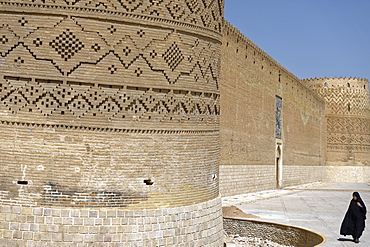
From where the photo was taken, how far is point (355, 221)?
25.3ft

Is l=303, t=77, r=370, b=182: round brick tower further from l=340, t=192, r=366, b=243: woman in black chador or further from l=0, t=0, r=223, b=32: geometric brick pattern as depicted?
l=0, t=0, r=223, b=32: geometric brick pattern

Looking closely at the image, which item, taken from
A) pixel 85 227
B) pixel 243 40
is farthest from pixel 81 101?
pixel 243 40

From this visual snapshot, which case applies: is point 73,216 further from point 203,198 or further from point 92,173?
point 203,198

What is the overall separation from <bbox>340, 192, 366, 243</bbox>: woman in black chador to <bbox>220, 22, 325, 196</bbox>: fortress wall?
21.1 ft

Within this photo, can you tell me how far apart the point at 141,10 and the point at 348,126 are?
1096 inches

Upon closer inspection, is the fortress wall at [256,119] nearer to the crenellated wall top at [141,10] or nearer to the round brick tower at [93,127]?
the crenellated wall top at [141,10]

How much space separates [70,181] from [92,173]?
10.8 inches

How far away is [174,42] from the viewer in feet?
21.8

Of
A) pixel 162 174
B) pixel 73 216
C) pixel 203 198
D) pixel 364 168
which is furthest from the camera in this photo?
pixel 364 168

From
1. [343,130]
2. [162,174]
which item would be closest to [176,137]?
[162,174]

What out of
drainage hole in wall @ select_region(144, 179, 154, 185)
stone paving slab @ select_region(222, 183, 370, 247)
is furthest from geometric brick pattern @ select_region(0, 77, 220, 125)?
stone paving slab @ select_region(222, 183, 370, 247)

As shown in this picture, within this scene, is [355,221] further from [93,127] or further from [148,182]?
[93,127]

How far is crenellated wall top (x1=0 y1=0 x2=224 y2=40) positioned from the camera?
6.04 meters

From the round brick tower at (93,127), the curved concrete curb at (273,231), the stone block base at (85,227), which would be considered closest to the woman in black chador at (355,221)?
the curved concrete curb at (273,231)
